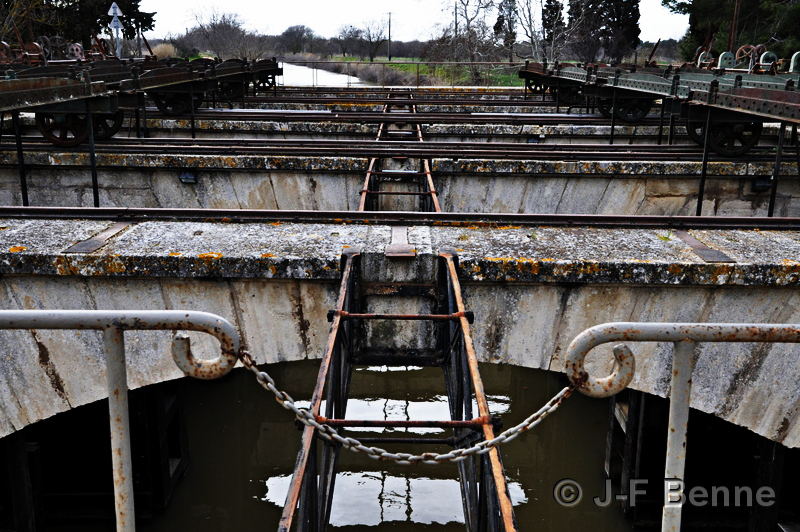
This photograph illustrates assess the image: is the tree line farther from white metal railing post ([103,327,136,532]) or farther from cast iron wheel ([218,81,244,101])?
white metal railing post ([103,327,136,532])

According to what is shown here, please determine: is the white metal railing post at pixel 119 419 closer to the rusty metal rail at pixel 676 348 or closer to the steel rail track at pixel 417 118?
the rusty metal rail at pixel 676 348

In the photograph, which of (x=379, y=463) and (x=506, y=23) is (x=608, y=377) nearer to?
(x=379, y=463)

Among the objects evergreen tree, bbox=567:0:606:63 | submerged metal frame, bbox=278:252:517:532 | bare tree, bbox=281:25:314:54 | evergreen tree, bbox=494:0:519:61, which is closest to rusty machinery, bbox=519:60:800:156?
submerged metal frame, bbox=278:252:517:532

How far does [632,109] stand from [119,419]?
13.7 metres

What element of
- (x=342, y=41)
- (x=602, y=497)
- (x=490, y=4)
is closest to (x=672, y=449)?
(x=602, y=497)

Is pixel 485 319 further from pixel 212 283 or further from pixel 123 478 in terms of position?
pixel 123 478

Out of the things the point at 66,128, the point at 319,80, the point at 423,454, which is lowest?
the point at 423,454

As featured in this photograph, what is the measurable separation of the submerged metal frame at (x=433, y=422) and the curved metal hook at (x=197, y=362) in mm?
502

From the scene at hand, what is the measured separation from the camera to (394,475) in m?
8.09

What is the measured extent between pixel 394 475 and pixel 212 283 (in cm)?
459

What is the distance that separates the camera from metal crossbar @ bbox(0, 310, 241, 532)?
1.80 meters

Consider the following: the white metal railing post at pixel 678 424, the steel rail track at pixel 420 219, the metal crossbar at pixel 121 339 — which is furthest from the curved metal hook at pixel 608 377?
the steel rail track at pixel 420 219

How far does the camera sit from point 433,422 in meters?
2.71

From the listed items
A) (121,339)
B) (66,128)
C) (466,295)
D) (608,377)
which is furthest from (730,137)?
(121,339)
